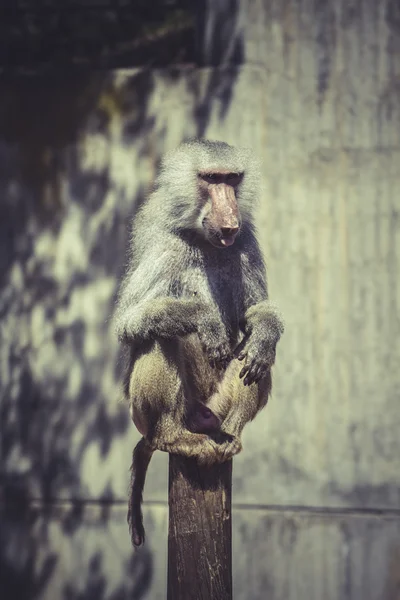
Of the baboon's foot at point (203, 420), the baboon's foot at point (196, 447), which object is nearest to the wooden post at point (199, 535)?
the baboon's foot at point (196, 447)

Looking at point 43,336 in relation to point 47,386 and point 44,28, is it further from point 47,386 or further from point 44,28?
point 44,28

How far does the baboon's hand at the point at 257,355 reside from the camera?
3797mm

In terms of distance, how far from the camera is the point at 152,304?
12.6ft

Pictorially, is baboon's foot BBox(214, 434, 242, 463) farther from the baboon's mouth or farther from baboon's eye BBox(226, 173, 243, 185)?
baboon's eye BBox(226, 173, 243, 185)

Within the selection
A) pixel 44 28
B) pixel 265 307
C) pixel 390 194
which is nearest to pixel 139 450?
pixel 265 307

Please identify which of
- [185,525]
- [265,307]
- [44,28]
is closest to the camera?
[185,525]

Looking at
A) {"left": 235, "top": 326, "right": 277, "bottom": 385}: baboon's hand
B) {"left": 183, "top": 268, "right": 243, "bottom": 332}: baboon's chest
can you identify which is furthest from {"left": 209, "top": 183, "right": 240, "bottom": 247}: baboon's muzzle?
{"left": 235, "top": 326, "right": 277, "bottom": 385}: baboon's hand

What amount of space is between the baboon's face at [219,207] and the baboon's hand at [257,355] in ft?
1.22

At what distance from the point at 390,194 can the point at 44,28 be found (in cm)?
234

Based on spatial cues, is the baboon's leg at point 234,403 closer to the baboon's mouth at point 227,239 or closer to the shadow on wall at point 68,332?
the baboon's mouth at point 227,239

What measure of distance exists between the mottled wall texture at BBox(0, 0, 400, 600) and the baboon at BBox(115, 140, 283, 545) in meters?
1.55

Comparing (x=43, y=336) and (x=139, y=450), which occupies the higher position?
(x=43, y=336)

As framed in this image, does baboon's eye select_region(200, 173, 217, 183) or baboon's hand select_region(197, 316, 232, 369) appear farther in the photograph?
baboon's eye select_region(200, 173, 217, 183)

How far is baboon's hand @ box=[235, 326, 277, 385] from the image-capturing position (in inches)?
149
